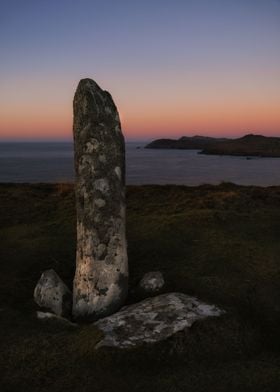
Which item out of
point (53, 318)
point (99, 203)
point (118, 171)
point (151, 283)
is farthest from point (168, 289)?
point (118, 171)

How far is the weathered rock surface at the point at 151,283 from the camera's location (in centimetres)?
1175

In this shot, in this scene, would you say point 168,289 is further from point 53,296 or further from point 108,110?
point 108,110

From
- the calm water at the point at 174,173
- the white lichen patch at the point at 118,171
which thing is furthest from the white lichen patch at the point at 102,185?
the calm water at the point at 174,173

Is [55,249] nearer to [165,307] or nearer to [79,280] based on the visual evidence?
[79,280]

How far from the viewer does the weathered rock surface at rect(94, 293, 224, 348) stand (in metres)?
8.88

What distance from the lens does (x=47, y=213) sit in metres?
22.1

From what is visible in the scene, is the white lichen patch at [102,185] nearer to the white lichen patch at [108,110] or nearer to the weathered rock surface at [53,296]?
the white lichen patch at [108,110]

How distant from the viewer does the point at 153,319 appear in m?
9.53

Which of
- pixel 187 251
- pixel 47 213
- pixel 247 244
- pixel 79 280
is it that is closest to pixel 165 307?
pixel 79 280

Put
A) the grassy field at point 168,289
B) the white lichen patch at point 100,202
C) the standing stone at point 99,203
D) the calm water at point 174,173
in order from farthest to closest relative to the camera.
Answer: the calm water at point 174,173 < the white lichen patch at point 100,202 < the standing stone at point 99,203 < the grassy field at point 168,289

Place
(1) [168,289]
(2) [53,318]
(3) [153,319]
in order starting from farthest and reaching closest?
1. (1) [168,289]
2. (2) [53,318]
3. (3) [153,319]

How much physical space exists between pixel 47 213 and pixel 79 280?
36.8 ft

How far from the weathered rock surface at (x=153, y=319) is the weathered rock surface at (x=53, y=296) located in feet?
5.51

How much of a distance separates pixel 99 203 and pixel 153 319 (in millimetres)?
3356
